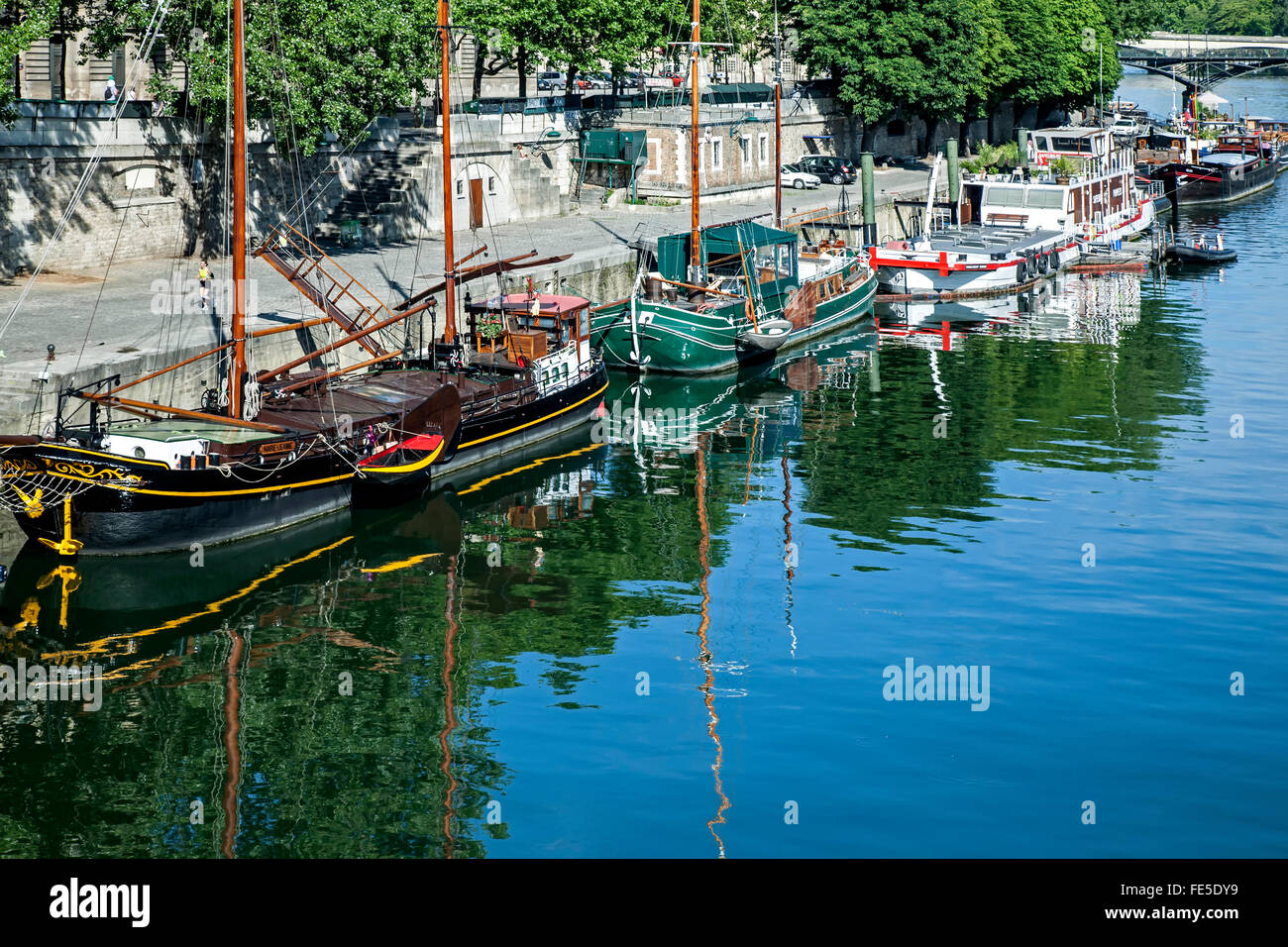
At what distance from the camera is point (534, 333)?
140ft

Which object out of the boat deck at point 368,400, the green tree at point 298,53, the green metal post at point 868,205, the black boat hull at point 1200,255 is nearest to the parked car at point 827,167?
the green metal post at point 868,205

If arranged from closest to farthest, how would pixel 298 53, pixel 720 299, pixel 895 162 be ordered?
pixel 298 53 → pixel 720 299 → pixel 895 162

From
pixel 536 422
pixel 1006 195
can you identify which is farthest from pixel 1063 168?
pixel 536 422

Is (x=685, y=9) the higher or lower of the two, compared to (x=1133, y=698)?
higher

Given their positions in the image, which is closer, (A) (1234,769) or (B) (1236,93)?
(A) (1234,769)

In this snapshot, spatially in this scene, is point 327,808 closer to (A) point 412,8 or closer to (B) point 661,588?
(B) point 661,588

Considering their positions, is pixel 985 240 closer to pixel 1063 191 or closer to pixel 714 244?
pixel 1063 191

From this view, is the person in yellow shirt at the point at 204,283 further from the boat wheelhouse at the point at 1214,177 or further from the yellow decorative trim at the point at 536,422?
the boat wheelhouse at the point at 1214,177

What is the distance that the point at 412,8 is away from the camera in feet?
164

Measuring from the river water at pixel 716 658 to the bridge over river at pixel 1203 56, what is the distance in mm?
120244

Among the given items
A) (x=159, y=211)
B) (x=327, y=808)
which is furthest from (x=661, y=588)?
(x=159, y=211)

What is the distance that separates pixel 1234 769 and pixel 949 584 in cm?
835

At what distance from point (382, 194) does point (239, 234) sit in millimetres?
22747

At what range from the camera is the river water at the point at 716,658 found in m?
21.1
